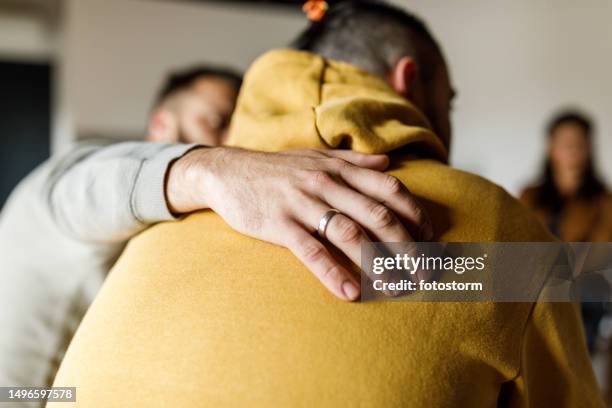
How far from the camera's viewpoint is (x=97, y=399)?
569mm

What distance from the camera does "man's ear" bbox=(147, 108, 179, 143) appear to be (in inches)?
→ 60.2

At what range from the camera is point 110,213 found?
732 mm

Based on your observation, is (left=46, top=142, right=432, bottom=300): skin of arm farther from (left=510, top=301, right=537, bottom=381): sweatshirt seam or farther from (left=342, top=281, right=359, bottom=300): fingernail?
(left=510, top=301, right=537, bottom=381): sweatshirt seam

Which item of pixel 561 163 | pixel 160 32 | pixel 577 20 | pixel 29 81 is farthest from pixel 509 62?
pixel 29 81

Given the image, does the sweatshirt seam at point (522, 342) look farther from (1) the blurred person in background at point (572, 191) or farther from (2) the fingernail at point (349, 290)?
(1) the blurred person in background at point (572, 191)

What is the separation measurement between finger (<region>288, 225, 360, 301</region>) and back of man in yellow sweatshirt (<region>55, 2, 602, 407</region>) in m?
0.01

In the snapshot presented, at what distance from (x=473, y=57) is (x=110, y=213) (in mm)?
3390

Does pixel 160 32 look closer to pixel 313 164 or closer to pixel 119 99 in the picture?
pixel 119 99

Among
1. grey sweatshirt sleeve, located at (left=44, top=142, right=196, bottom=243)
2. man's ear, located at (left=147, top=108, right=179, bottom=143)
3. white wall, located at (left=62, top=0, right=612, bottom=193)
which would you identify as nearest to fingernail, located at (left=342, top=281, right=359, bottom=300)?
grey sweatshirt sleeve, located at (left=44, top=142, right=196, bottom=243)

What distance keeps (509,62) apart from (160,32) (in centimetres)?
216

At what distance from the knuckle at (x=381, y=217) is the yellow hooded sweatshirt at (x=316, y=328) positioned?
0.07 metres

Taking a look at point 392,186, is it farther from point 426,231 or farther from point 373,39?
point 373,39

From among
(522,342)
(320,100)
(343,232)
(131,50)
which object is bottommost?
(522,342)

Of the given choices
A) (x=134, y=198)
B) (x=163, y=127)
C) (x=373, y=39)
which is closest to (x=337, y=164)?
(x=134, y=198)
